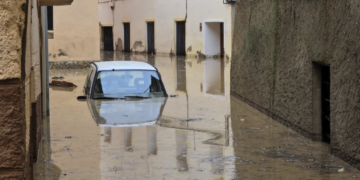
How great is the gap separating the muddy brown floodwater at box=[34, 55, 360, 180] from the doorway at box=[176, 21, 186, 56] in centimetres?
2067

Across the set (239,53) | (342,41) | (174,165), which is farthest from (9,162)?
(239,53)

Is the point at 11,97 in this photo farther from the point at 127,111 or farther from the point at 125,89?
the point at 125,89

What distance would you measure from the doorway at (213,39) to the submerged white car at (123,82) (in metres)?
19.2

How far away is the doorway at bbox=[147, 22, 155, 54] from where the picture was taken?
3594 cm

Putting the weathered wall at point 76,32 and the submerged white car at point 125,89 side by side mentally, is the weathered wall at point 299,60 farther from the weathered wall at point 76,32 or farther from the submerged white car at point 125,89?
the weathered wall at point 76,32

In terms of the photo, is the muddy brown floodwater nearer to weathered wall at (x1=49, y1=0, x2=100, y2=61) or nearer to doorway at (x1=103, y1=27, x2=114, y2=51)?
weathered wall at (x1=49, y1=0, x2=100, y2=61)

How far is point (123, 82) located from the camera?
10758 mm

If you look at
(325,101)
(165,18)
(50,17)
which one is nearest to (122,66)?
(325,101)

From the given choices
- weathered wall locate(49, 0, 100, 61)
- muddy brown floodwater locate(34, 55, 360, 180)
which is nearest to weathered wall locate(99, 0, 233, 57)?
weathered wall locate(49, 0, 100, 61)

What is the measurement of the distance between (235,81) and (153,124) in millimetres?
4303

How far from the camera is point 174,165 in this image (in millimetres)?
6465

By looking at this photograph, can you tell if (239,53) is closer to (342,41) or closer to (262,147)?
(262,147)

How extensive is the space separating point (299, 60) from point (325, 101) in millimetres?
817

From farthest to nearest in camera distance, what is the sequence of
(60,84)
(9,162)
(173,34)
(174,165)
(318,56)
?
(173,34) < (60,84) < (318,56) < (174,165) < (9,162)
